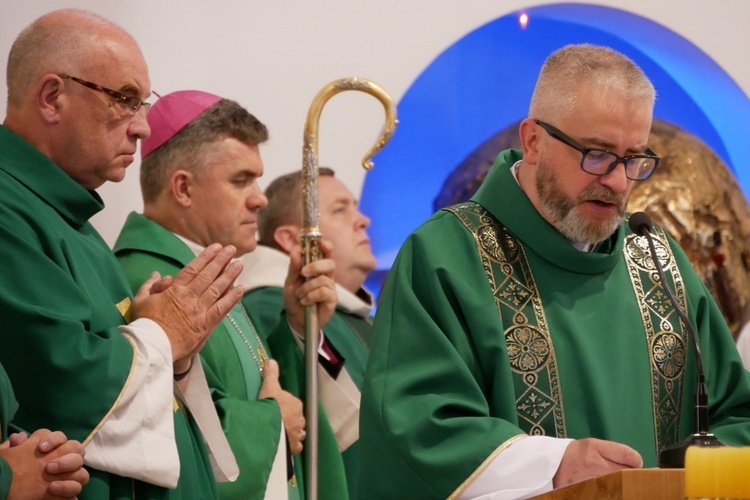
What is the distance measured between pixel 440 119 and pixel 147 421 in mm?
3780

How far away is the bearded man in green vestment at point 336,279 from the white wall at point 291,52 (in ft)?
0.75

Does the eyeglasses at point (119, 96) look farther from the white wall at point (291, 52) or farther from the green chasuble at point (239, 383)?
the white wall at point (291, 52)

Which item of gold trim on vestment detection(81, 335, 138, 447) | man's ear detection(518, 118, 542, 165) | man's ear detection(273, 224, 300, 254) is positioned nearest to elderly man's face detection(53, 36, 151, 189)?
gold trim on vestment detection(81, 335, 138, 447)

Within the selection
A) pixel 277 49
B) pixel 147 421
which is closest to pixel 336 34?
pixel 277 49

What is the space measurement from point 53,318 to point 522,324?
1.38m

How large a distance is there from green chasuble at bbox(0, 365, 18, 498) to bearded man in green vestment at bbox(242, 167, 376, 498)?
2.51m

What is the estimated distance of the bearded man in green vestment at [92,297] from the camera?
3.61 m

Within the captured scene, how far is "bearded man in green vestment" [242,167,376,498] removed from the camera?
5688 mm

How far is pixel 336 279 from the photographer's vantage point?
6820 millimetres

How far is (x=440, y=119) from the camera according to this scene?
7223mm

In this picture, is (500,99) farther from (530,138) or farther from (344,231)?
(530,138)

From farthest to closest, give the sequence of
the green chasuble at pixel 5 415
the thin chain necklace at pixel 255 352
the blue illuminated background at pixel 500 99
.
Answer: the blue illuminated background at pixel 500 99 < the thin chain necklace at pixel 255 352 < the green chasuble at pixel 5 415

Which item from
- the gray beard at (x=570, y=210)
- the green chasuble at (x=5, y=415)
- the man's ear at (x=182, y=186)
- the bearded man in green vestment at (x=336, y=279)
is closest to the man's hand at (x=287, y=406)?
the bearded man in green vestment at (x=336, y=279)

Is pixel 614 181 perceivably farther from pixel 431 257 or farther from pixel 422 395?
pixel 422 395
